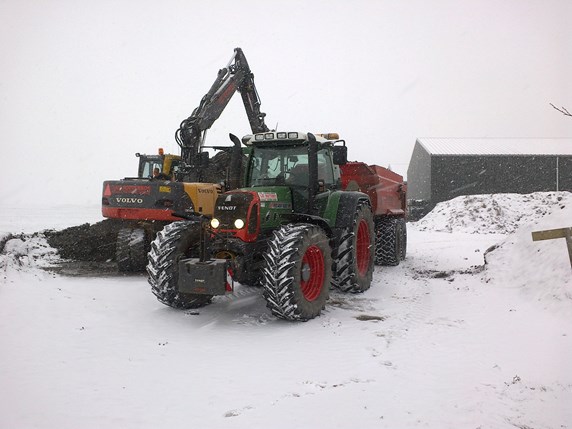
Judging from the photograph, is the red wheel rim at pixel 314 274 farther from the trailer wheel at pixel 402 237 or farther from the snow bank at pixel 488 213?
the snow bank at pixel 488 213

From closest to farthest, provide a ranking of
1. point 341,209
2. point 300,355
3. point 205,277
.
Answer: point 300,355
point 205,277
point 341,209

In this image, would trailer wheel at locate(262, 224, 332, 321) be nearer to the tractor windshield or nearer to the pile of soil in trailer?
the tractor windshield

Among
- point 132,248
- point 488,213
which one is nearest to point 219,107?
point 132,248

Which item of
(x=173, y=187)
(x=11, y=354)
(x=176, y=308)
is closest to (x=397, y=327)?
(x=176, y=308)

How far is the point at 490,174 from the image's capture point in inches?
1303

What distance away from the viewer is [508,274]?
9039 mm

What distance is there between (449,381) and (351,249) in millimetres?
3636

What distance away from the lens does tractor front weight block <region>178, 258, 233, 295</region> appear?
241 inches

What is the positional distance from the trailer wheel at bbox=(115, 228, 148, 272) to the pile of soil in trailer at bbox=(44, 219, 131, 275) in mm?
747

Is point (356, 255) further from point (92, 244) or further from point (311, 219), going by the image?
point (92, 244)

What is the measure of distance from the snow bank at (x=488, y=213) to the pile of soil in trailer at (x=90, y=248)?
16655 millimetres

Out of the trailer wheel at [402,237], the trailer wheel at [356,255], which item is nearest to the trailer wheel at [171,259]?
the trailer wheel at [356,255]

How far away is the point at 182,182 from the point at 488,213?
19.1 meters

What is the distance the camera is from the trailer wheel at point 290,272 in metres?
6.23
